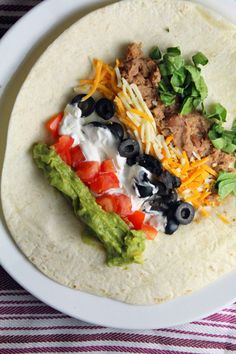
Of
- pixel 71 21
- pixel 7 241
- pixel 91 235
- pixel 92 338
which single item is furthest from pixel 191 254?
pixel 71 21

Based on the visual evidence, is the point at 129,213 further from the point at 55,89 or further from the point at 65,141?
the point at 55,89

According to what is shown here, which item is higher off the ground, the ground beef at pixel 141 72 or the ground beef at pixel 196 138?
the ground beef at pixel 141 72

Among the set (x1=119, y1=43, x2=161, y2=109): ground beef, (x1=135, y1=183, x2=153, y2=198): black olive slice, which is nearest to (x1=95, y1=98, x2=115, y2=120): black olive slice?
(x1=119, y1=43, x2=161, y2=109): ground beef

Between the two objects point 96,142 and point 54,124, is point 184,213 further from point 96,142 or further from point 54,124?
point 54,124

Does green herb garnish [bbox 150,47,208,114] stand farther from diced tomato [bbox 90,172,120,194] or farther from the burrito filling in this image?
diced tomato [bbox 90,172,120,194]

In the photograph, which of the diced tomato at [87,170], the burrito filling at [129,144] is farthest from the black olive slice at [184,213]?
the diced tomato at [87,170]

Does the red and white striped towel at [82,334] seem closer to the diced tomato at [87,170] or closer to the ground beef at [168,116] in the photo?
the diced tomato at [87,170]

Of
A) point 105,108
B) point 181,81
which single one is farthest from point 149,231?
point 181,81
